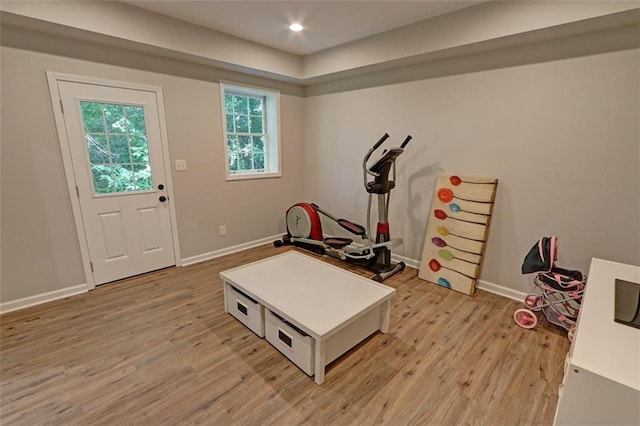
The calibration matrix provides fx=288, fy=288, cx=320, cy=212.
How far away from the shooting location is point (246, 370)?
191 cm

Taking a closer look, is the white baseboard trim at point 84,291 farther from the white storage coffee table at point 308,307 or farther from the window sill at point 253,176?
the white storage coffee table at point 308,307

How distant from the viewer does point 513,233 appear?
2.79 meters

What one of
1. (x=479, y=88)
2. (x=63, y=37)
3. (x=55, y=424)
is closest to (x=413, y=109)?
(x=479, y=88)

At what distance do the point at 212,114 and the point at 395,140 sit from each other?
2273 mm

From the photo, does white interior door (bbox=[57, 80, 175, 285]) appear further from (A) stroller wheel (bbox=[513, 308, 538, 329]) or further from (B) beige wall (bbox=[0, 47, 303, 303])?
(A) stroller wheel (bbox=[513, 308, 538, 329])

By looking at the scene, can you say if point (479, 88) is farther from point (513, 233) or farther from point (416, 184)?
point (513, 233)

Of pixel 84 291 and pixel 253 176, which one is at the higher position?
pixel 253 176

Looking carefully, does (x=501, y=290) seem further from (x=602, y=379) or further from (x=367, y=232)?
(x=602, y=379)

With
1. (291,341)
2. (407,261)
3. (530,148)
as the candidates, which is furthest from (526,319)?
(291,341)

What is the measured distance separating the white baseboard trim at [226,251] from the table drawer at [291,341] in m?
1.90

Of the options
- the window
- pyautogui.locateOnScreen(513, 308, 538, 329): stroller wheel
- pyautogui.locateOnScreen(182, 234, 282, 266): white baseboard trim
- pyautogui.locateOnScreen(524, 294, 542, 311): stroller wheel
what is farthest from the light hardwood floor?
the window

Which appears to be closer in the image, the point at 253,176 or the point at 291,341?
the point at 291,341

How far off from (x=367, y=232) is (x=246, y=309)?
1.64m

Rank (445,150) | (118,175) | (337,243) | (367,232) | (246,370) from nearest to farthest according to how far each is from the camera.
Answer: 1. (246,370)
2. (118,175)
3. (445,150)
4. (367,232)
5. (337,243)
